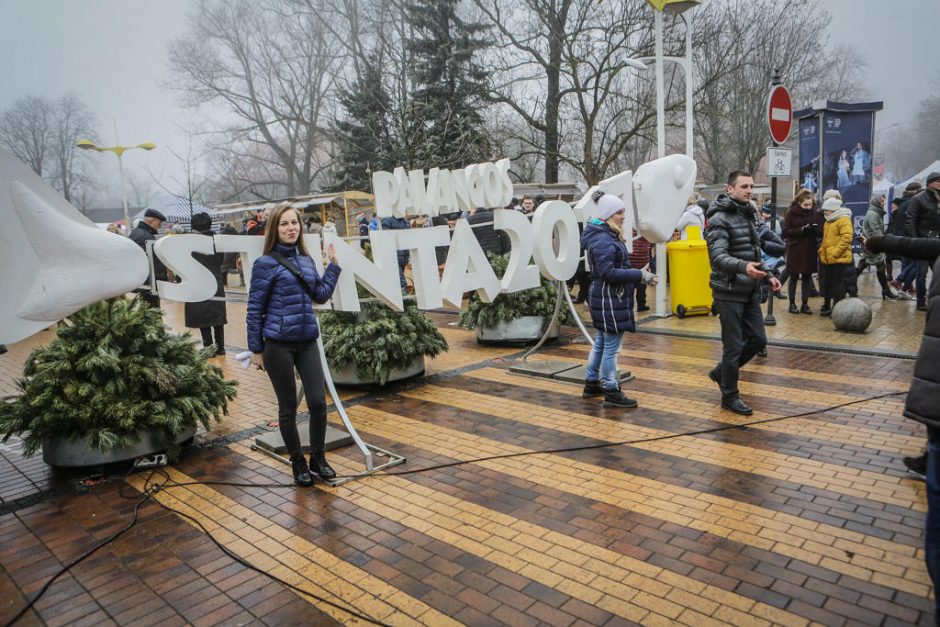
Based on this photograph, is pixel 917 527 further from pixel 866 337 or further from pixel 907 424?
pixel 866 337

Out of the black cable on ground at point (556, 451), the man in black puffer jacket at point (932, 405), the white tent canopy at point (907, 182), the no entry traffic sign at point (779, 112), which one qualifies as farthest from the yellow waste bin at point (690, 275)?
the white tent canopy at point (907, 182)

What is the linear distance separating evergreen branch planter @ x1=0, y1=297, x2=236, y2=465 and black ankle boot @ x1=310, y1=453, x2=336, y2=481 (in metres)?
1.19

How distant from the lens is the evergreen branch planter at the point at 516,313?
9312 millimetres

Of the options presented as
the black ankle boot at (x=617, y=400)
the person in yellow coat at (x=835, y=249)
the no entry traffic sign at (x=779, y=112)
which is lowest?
the black ankle boot at (x=617, y=400)

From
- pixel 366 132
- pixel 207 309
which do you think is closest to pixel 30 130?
pixel 366 132

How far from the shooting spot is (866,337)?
8.95m

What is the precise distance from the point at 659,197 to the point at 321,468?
5185 mm

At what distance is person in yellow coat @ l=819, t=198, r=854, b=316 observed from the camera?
400 inches

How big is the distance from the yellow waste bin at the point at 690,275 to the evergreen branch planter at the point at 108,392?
8013 mm

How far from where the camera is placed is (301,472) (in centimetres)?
484

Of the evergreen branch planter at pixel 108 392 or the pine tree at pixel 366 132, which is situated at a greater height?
the pine tree at pixel 366 132

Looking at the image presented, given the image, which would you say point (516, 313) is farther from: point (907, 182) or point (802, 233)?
point (907, 182)

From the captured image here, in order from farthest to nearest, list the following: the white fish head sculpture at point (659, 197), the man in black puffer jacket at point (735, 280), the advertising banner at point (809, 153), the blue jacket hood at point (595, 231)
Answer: the advertising banner at point (809, 153), the white fish head sculpture at point (659, 197), the blue jacket hood at point (595, 231), the man in black puffer jacket at point (735, 280)

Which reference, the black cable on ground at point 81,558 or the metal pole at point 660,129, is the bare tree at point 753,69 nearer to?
the metal pole at point 660,129
